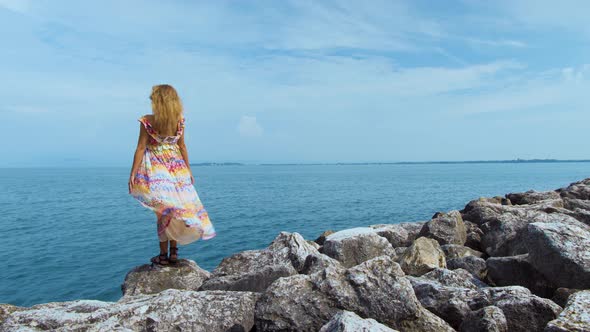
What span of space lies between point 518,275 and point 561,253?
0.73m

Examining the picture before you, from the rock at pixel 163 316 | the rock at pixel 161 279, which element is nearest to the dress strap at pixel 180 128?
the rock at pixel 161 279

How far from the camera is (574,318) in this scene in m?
4.06

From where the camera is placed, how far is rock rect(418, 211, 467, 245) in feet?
33.1

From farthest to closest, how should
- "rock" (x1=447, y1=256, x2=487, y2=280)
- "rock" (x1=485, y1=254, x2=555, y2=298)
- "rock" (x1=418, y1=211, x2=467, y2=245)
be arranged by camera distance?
"rock" (x1=418, y1=211, x2=467, y2=245) < "rock" (x1=447, y1=256, x2=487, y2=280) < "rock" (x1=485, y1=254, x2=555, y2=298)

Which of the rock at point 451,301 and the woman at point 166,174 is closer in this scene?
the rock at point 451,301

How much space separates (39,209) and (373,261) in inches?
1544

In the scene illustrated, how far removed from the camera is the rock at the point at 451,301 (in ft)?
16.3

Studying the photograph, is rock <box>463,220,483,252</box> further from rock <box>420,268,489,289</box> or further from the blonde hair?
the blonde hair

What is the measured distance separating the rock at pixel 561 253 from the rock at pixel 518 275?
118 millimetres

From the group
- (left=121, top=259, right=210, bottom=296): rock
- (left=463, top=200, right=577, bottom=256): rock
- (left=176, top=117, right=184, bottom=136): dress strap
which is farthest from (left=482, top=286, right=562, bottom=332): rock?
(left=176, top=117, right=184, bottom=136): dress strap

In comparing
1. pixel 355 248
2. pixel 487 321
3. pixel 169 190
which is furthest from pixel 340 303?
pixel 355 248

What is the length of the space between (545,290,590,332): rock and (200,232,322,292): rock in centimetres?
311

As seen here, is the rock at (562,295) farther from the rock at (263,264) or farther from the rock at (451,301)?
the rock at (263,264)

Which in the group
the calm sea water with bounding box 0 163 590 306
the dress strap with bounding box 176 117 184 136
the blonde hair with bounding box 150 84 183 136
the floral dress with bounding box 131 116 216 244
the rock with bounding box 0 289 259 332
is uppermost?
the blonde hair with bounding box 150 84 183 136
